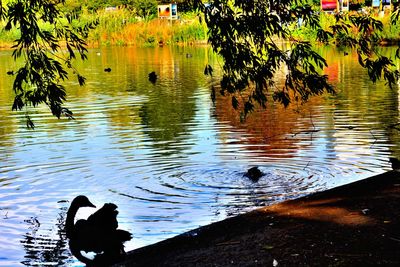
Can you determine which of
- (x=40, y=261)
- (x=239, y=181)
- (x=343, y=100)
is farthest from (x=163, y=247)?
(x=343, y=100)

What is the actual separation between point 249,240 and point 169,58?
37117 millimetres

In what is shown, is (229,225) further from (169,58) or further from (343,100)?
(169,58)

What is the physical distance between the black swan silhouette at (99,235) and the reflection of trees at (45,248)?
0.42 feet

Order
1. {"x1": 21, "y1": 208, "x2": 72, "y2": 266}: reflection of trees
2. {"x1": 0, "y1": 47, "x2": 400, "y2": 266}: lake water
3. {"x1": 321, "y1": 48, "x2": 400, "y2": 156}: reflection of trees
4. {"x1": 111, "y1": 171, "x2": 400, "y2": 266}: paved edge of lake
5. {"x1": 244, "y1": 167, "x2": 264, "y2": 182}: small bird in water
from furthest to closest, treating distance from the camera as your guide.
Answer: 1. {"x1": 321, "y1": 48, "x2": 400, "y2": 156}: reflection of trees
2. {"x1": 244, "y1": 167, "x2": 264, "y2": 182}: small bird in water
3. {"x1": 0, "y1": 47, "x2": 400, "y2": 266}: lake water
4. {"x1": 21, "y1": 208, "x2": 72, "y2": 266}: reflection of trees
5. {"x1": 111, "y1": 171, "x2": 400, "y2": 266}: paved edge of lake

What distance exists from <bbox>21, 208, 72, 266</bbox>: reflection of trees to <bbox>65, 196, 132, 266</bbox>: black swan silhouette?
0.13 meters

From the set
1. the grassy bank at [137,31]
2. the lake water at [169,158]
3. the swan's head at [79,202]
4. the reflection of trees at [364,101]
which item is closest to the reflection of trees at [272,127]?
the lake water at [169,158]

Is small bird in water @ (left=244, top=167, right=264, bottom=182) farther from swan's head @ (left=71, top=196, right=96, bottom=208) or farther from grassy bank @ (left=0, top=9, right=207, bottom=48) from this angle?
grassy bank @ (left=0, top=9, right=207, bottom=48)

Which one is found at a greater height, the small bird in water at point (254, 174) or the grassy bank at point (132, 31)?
the grassy bank at point (132, 31)

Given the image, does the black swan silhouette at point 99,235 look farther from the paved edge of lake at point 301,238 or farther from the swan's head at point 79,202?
the paved edge of lake at point 301,238

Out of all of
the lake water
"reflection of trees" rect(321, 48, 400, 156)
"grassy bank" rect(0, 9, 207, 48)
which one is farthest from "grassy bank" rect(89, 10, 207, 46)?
the lake water

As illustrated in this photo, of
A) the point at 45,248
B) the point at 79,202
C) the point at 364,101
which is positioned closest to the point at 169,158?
the point at 79,202

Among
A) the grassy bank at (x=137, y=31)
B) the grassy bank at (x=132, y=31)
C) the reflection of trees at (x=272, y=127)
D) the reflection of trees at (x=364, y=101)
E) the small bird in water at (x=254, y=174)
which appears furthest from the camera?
the grassy bank at (x=137, y=31)

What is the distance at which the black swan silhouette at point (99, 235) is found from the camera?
8609 millimetres

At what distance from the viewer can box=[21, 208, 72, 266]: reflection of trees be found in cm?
834
